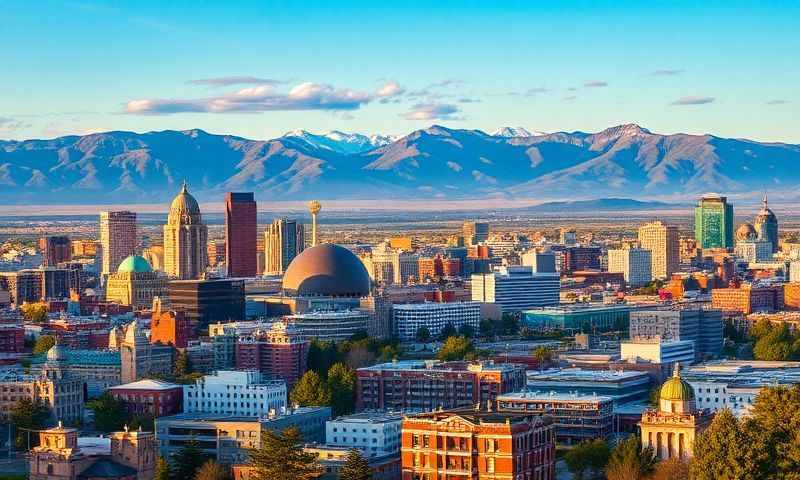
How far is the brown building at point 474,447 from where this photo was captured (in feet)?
209

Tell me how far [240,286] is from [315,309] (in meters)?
7.49

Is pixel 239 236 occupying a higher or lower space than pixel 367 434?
higher

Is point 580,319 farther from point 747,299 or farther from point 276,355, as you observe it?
point 276,355

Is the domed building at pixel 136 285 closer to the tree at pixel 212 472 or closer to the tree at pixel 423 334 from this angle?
the tree at pixel 423 334

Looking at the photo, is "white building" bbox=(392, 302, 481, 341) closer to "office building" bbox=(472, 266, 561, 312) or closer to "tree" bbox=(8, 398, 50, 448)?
"office building" bbox=(472, 266, 561, 312)

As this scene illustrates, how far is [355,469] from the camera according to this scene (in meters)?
65.3

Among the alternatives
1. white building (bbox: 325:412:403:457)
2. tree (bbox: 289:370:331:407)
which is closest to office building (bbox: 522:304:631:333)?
tree (bbox: 289:370:331:407)

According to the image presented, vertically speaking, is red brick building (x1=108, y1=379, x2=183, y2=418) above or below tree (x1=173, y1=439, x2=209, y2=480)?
above

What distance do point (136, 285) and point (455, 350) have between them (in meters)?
57.0

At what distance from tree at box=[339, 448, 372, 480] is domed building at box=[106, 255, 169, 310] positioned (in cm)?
9309

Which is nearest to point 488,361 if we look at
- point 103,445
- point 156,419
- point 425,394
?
point 425,394

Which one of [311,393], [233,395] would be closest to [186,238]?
[311,393]

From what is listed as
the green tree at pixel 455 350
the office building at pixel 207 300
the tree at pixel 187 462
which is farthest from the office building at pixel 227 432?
the office building at pixel 207 300

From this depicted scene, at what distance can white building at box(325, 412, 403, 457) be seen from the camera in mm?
74188
